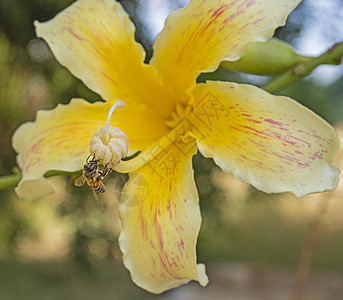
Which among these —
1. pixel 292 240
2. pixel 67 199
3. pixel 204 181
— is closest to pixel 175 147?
A: pixel 204 181

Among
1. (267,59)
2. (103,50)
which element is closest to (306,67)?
(267,59)

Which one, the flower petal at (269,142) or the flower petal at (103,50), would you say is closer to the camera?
the flower petal at (269,142)

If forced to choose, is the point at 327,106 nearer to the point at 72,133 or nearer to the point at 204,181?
the point at 204,181

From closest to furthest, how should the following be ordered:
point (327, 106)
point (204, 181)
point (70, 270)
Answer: point (327, 106), point (204, 181), point (70, 270)

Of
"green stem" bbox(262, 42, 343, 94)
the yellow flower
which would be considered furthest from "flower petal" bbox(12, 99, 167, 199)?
"green stem" bbox(262, 42, 343, 94)

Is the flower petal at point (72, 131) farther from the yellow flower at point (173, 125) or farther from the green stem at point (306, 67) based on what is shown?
the green stem at point (306, 67)

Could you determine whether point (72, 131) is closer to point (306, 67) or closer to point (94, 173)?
point (94, 173)

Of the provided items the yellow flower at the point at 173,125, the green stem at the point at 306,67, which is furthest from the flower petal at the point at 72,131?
the green stem at the point at 306,67
